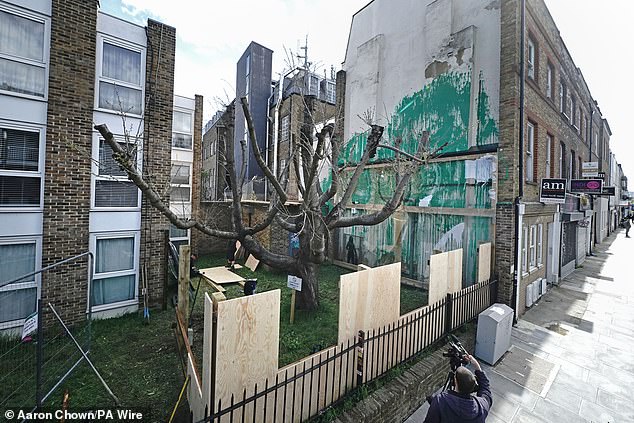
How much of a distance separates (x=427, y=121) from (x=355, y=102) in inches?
174

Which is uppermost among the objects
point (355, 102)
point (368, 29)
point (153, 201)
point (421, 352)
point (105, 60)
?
point (368, 29)

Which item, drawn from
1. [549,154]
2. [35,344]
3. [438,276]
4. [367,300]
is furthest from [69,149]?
[549,154]

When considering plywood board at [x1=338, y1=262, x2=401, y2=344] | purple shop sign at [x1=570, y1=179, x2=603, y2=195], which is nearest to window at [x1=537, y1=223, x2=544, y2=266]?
purple shop sign at [x1=570, y1=179, x2=603, y2=195]

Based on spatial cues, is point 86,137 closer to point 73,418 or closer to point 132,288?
point 132,288

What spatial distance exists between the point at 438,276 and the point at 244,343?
4670 mm

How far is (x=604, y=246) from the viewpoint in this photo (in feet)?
79.9

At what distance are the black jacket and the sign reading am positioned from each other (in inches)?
340

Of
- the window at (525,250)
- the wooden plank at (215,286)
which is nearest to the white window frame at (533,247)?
the window at (525,250)

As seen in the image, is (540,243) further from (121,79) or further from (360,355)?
(121,79)

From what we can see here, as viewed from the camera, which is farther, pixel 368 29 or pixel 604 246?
pixel 604 246

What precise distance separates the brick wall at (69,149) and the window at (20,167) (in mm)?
232

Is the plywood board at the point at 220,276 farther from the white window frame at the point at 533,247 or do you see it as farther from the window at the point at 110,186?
the white window frame at the point at 533,247

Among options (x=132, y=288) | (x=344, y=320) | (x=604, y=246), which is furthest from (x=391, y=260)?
(x=604, y=246)

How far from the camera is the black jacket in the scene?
3.01 meters
